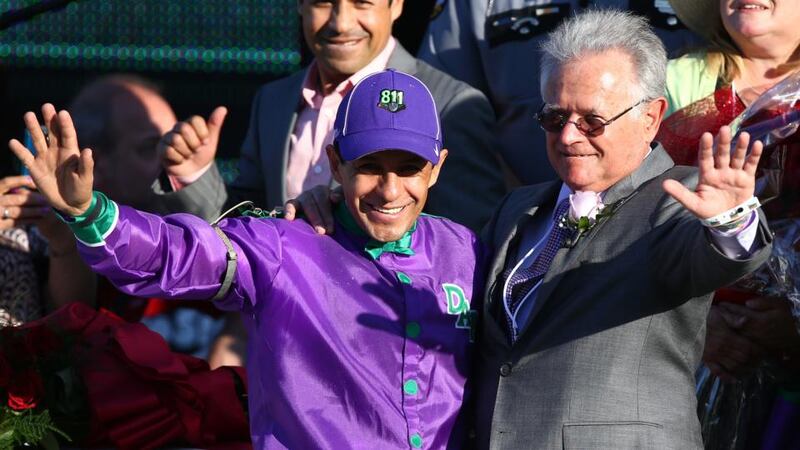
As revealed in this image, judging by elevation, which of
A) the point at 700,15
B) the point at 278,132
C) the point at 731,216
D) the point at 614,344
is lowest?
the point at 614,344

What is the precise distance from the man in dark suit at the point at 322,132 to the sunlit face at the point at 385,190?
0.71 m

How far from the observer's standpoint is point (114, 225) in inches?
115

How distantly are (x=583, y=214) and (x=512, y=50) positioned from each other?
1.34m

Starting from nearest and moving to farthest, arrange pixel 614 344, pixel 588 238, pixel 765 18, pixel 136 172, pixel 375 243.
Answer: pixel 614 344 → pixel 588 238 → pixel 375 243 → pixel 765 18 → pixel 136 172

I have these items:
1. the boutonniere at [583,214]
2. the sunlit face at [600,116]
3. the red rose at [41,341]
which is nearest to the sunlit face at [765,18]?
the sunlit face at [600,116]

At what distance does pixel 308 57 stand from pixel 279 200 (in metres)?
1.21

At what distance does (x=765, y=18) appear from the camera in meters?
3.78

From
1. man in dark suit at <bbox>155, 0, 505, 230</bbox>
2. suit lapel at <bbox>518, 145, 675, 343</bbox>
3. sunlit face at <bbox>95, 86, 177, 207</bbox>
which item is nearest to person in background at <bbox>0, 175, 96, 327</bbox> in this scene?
sunlit face at <bbox>95, 86, 177, 207</bbox>

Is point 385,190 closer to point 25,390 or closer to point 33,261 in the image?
point 25,390

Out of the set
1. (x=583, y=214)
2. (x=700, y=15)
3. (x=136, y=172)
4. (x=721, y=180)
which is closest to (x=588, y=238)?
(x=583, y=214)

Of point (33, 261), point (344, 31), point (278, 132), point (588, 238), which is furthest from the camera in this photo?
point (33, 261)

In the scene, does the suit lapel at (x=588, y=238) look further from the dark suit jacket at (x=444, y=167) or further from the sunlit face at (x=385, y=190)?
the dark suit jacket at (x=444, y=167)

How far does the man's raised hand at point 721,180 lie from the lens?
281 cm

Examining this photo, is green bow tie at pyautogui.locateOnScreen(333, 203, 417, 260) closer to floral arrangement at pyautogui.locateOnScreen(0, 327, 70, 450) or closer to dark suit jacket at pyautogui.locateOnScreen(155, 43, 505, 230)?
dark suit jacket at pyautogui.locateOnScreen(155, 43, 505, 230)
